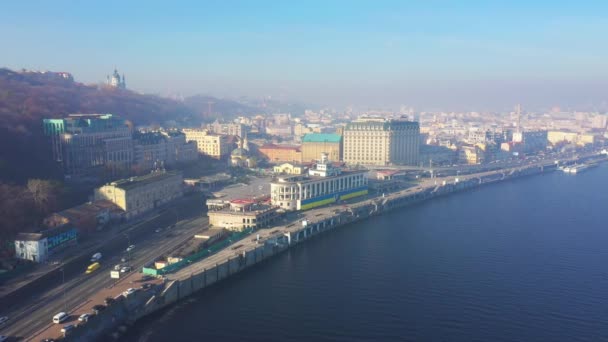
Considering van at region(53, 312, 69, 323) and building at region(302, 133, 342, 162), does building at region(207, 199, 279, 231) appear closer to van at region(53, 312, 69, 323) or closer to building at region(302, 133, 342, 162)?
van at region(53, 312, 69, 323)

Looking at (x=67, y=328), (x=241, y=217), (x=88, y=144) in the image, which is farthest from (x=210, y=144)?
(x=67, y=328)

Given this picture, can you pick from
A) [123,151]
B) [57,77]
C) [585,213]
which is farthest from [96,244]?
[57,77]

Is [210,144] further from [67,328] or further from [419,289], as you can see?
[67,328]

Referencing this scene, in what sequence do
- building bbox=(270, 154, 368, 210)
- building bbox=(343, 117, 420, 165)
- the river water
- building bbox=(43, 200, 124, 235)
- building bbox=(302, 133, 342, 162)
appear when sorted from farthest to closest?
building bbox=(302, 133, 342, 162), building bbox=(343, 117, 420, 165), building bbox=(270, 154, 368, 210), building bbox=(43, 200, 124, 235), the river water

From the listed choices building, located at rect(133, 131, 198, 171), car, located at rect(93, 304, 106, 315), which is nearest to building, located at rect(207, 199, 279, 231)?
car, located at rect(93, 304, 106, 315)

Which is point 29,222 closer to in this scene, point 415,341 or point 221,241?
point 221,241

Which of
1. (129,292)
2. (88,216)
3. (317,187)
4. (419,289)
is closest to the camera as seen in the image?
(129,292)

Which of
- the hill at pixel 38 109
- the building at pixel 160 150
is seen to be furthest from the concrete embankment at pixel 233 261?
the building at pixel 160 150
